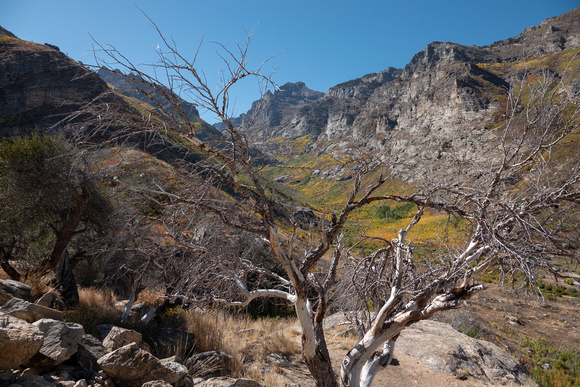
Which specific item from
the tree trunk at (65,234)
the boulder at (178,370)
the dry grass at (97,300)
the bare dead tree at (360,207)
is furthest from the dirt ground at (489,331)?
the tree trunk at (65,234)

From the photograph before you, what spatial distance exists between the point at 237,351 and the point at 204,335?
0.88 metres

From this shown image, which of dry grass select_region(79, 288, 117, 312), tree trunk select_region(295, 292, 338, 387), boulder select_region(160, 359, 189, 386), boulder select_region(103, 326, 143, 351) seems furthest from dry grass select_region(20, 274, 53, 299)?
tree trunk select_region(295, 292, 338, 387)

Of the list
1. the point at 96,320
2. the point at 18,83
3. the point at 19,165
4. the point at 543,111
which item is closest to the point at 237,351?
the point at 96,320

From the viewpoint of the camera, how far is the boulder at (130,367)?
355cm

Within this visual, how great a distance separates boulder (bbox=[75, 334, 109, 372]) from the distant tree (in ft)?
16.3

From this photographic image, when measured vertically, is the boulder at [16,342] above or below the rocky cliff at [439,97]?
below

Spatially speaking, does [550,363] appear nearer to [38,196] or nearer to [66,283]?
[66,283]

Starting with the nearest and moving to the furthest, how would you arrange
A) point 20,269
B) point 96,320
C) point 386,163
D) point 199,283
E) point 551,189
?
point 551,189, point 386,163, point 199,283, point 96,320, point 20,269

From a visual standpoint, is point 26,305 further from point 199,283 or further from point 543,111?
point 543,111

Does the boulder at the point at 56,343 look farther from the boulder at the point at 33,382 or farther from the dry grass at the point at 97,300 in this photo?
the dry grass at the point at 97,300

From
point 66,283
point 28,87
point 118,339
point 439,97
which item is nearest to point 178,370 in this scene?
point 118,339

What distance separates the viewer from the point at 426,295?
140 inches

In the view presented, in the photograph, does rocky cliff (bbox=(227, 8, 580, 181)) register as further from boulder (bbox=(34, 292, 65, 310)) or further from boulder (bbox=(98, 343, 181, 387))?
boulder (bbox=(34, 292, 65, 310))

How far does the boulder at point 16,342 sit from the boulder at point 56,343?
225 millimetres
